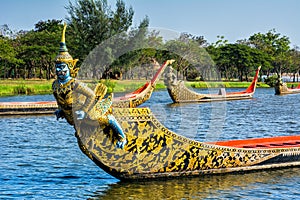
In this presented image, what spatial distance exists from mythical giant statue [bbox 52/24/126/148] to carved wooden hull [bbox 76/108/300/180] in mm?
230

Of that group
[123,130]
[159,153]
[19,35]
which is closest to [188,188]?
[159,153]

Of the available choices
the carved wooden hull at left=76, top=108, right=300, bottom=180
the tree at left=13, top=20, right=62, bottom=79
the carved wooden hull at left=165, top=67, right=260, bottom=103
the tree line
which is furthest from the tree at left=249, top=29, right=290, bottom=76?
the carved wooden hull at left=76, top=108, right=300, bottom=180

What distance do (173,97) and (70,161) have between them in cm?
2167

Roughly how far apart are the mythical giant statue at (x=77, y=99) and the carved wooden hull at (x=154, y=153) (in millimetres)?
230

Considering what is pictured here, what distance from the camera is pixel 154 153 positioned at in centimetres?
Result: 1080

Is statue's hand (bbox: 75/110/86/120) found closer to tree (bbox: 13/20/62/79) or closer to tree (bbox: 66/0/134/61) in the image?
tree (bbox: 66/0/134/61)

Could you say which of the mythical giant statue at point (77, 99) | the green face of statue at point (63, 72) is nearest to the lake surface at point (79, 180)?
the mythical giant statue at point (77, 99)

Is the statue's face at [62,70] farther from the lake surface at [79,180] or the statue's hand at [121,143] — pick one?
the lake surface at [79,180]

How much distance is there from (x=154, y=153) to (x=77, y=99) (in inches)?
83.4

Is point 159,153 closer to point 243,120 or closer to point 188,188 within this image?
point 188,188

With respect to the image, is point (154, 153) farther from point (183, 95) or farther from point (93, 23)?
point (93, 23)

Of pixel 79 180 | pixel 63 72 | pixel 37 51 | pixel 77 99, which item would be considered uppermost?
pixel 37 51

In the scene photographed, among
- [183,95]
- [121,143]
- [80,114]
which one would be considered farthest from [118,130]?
[183,95]

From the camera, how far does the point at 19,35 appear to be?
72938 millimetres
